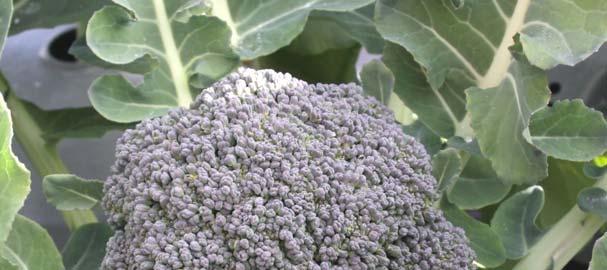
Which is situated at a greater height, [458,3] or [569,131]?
[458,3]

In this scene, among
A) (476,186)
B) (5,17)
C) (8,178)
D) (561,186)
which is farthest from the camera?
(561,186)

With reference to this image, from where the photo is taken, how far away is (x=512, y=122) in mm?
744

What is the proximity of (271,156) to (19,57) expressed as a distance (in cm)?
84

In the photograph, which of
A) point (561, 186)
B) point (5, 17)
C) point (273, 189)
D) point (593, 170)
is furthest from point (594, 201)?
point (5, 17)

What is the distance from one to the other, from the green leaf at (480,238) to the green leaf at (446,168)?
0.15 ft

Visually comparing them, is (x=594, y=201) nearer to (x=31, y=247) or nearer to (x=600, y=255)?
(x=600, y=255)

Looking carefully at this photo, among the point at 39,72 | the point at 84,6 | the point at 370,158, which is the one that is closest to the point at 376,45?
the point at 370,158

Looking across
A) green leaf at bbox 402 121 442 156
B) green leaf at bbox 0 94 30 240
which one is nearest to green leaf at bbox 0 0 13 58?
green leaf at bbox 0 94 30 240

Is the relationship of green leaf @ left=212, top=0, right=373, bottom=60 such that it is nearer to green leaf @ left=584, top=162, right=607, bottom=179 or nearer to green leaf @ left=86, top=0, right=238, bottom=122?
green leaf @ left=86, top=0, right=238, bottom=122

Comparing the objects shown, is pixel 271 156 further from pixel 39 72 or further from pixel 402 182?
pixel 39 72

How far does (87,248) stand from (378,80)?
1.17 ft

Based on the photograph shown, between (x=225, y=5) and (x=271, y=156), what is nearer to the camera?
(x=271, y=156)

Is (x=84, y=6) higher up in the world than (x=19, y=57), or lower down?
higher up

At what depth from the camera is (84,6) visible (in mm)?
924
